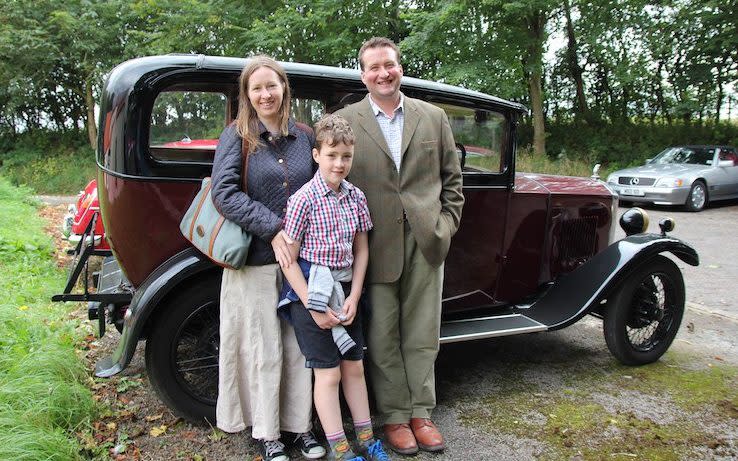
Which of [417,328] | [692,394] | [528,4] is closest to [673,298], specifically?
[692,394]

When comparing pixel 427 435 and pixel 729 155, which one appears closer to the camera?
pixel 427 435

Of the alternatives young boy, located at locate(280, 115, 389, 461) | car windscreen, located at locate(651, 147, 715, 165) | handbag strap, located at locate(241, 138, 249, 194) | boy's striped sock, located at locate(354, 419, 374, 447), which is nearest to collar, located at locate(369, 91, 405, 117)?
young boy, located at locate(280, 115, 389, 461)

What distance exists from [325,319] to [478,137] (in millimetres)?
1797

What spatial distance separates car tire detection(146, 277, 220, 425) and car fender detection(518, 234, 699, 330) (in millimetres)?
2052

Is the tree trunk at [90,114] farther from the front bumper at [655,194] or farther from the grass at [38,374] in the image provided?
the front bumper at [655,194]

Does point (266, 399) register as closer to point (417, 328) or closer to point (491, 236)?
point (417, 328)

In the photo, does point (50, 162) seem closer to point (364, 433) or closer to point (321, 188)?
point (321, 188)

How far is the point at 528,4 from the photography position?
42.8ft

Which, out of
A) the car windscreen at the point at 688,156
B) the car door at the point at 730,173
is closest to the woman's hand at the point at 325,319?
the car windscreen at the point at 688,156

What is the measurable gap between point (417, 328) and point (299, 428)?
0.77 metres

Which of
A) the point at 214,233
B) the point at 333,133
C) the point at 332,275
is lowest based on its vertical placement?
the point at 332,275

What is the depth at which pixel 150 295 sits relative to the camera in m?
2.62

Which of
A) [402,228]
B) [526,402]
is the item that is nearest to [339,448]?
[402,228]

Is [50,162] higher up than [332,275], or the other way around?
[50,162]
